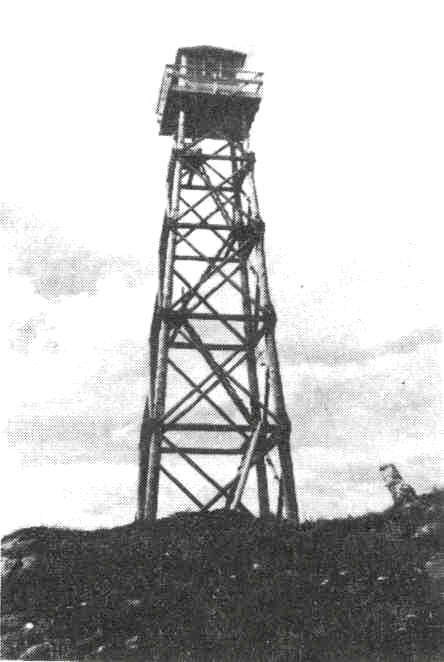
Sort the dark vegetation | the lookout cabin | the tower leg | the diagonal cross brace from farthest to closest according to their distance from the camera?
the lookout cabin → the diagonal cross brace → the tower leg → the dark vegetation

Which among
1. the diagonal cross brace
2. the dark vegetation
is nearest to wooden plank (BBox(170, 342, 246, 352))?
the diagonal cross brace

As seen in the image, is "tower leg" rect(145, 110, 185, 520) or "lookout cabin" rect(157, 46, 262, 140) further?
"lookout cabin" rect(157, 46, 262, 140)

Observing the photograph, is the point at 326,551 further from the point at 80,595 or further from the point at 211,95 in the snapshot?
the point at 211,95

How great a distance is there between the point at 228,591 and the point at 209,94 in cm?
1005

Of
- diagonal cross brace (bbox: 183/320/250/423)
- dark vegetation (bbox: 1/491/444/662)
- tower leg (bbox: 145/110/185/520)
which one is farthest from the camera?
diagonal cross brace (bbox: 183/320/250/423)

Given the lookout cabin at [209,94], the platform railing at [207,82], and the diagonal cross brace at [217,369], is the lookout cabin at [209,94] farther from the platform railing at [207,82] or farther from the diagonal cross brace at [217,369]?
the diagonal cross brace at [217,369]

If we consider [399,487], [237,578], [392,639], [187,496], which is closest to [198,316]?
[187,496]

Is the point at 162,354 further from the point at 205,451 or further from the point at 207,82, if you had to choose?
the point at 207,82

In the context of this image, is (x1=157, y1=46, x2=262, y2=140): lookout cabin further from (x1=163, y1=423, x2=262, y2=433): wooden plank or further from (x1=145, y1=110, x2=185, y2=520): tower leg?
(x1=163, y1=423, x2=262, y2=433): wooden plank

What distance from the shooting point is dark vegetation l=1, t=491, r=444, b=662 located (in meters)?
5.62

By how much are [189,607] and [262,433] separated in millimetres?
4498

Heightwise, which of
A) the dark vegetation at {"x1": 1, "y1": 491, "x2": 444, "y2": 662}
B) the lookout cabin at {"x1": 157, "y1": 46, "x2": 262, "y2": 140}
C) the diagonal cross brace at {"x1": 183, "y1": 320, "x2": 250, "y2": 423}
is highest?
the lookout cabin at {"x1": 157, "y1": 46, "x2": 262, "y2": 140}

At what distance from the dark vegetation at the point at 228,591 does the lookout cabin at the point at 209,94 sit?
8.70 meters

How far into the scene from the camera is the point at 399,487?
891 cm
